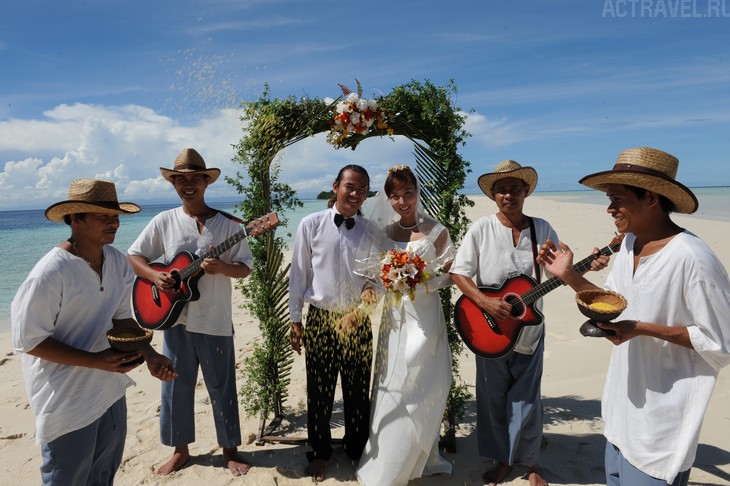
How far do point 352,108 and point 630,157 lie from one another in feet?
9.39

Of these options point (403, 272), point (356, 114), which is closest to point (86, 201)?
point (403, 272)

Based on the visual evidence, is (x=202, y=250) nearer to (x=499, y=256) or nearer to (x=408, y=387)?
(x=408, y=387)

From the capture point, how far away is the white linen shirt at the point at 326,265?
4691 millimetres

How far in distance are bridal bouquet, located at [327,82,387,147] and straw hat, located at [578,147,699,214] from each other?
2620mm

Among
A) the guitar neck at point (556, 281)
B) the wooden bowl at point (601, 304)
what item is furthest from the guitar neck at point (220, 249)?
the wooden bowl at point (601, 304)

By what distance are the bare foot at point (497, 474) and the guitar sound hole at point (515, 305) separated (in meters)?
1.49

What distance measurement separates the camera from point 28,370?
120 inches

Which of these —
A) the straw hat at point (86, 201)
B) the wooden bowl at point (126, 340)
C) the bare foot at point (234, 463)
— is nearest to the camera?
the wooden bowl at point (126, 340)

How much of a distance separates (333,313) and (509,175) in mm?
2085

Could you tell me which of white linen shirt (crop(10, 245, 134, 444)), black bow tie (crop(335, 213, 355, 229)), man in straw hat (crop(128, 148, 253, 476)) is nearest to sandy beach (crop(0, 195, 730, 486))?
man in straw hat (crop(128, 148, 253, 476))

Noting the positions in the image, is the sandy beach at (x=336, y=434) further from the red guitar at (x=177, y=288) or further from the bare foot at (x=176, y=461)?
the red guitar at (x=177, y=288)

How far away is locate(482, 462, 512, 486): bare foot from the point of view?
4.60m

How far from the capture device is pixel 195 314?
4.73 meters

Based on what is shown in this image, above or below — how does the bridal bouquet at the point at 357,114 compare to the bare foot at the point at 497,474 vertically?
above
